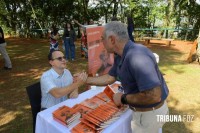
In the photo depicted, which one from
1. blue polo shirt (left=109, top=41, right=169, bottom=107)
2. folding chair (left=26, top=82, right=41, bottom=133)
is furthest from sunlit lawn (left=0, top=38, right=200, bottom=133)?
blue polo shirt (left=109, top=41, right=169, bottom=107)

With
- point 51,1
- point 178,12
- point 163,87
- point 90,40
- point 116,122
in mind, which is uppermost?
point 51,1

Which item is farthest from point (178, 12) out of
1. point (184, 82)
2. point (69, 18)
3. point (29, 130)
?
point (29, 130)

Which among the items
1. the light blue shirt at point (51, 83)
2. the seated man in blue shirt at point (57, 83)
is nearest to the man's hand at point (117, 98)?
the seated man in blue shirt at point (57, 83)

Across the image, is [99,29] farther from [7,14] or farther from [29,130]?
[7,14]

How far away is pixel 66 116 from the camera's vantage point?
91.2 inches

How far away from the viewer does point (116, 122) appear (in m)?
2.40

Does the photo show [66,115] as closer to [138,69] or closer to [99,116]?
[99,116]

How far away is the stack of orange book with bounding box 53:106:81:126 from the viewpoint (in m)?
2.27

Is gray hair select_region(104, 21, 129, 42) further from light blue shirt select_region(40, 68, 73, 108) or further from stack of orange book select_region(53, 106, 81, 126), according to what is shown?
light blue shirt select_region(40, 68, 73, 108)

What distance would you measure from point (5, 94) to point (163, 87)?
16.6ft

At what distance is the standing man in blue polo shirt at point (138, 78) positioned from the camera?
1786mm

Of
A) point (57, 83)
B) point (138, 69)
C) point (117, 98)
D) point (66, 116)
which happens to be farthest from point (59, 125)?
point (138, 69)

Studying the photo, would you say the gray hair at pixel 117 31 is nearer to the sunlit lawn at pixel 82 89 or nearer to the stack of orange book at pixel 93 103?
the stack of orange book at pixel 93 103

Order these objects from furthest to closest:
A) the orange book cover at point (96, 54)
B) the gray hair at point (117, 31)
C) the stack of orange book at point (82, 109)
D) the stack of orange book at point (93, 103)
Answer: the orange book cover at point (96, 54) → the stack of orange book at point (93, 103) → the stack of orange book at point (82, 109) → the gray hair at point (117, 31)
